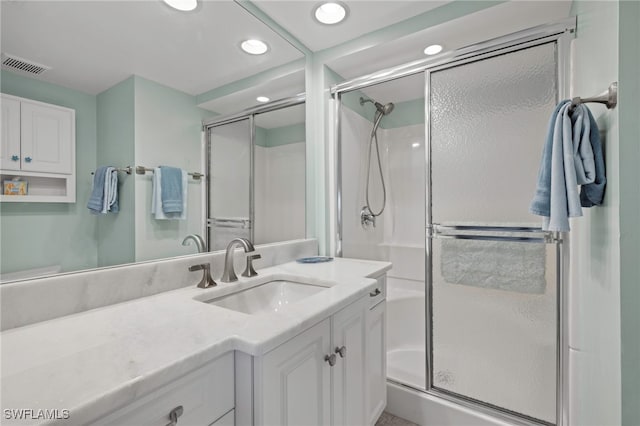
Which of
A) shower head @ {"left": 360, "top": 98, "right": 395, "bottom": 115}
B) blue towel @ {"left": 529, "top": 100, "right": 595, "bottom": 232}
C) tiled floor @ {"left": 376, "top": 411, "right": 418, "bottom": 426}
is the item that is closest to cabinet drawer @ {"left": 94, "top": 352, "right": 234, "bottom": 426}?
blue towel @ {"left": 529, "top": 100, "right": 595, "bottom": 232}

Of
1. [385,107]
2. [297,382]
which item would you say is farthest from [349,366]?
[385,107]

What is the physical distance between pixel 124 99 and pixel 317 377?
3.74ft

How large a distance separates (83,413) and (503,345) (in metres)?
1.96

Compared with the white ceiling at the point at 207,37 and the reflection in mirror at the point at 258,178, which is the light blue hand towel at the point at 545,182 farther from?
the reflection in mirror at the point at 258,178

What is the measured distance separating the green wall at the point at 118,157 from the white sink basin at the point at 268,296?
0.40 metres

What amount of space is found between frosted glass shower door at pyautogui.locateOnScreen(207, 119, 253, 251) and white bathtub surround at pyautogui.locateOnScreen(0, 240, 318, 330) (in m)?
0.15

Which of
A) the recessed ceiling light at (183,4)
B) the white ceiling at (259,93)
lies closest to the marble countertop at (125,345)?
the white ceiling at (259,93)

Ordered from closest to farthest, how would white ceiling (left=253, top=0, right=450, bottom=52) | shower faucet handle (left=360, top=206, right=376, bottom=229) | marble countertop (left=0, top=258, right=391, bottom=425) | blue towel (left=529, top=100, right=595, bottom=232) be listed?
marble countertop (left=0, top=258, right=391, bottom=425)
blue towel (left=529, top=100, right=595, bottom=232)
white ceiling (left=253, top=0, right=450, bottom=52)
shower faucet handle (left=360, top=206, right=376, bottom=229)

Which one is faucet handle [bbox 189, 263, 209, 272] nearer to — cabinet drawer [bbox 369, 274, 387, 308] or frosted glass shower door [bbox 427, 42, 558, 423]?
cabinet drawer [bbox 369, 274, 387, 308]

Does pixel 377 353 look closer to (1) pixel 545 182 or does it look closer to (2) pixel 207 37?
(1) pixel 545 182

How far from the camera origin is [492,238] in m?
1.55

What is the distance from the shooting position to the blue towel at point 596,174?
78cm

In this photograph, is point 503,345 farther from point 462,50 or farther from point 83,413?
point 83,413

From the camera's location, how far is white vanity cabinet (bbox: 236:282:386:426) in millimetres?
707
